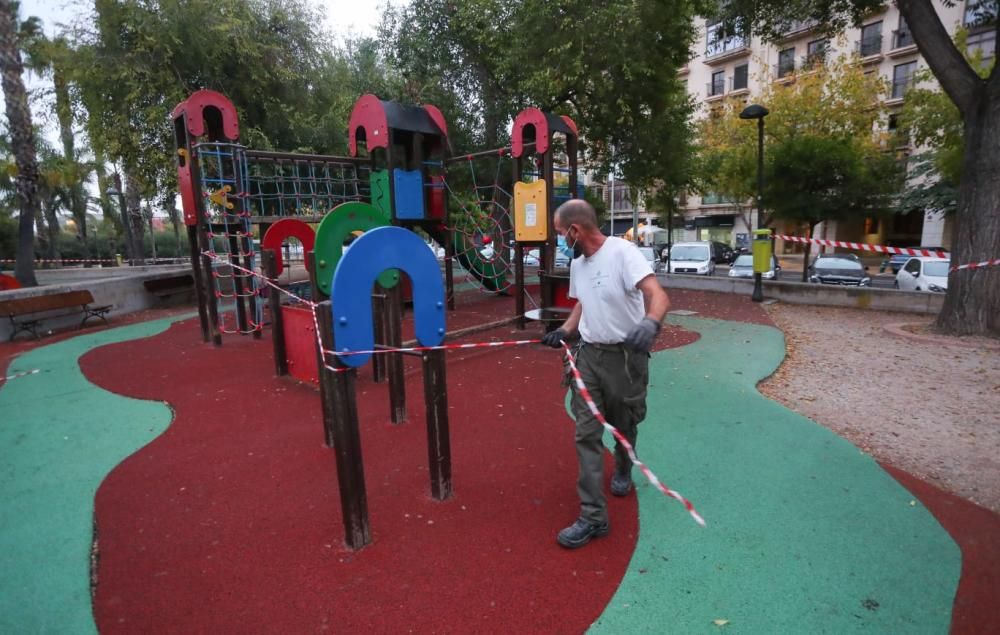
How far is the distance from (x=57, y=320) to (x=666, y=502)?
1122 cm

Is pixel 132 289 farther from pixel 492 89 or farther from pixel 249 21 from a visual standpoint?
pixel 492 89

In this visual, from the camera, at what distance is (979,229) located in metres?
7.77

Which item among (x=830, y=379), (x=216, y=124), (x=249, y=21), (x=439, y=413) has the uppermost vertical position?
(x=249, y=21)

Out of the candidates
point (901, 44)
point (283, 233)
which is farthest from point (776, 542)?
point (901, 44)

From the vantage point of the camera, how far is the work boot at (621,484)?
131 inches

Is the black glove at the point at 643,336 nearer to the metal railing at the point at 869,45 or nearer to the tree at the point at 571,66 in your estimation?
the tree at the point at 571,66

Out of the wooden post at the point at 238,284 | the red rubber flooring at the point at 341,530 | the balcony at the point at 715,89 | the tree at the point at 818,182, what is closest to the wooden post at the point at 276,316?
the red rubber flooring at the point at 341,530

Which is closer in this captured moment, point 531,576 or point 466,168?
point 531,576

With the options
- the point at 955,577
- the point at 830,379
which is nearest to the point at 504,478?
the point at 955,577

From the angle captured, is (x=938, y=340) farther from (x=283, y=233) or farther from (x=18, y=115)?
(x=18, y=115)

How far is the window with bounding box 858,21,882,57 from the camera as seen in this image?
32375 millimetres

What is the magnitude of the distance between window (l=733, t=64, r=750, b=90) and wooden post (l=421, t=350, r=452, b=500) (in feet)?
138

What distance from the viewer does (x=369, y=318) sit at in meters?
2.79

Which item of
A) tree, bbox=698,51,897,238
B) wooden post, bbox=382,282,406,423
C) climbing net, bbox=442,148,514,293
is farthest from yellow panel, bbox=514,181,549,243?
tree, bbox=698,51,897,238
